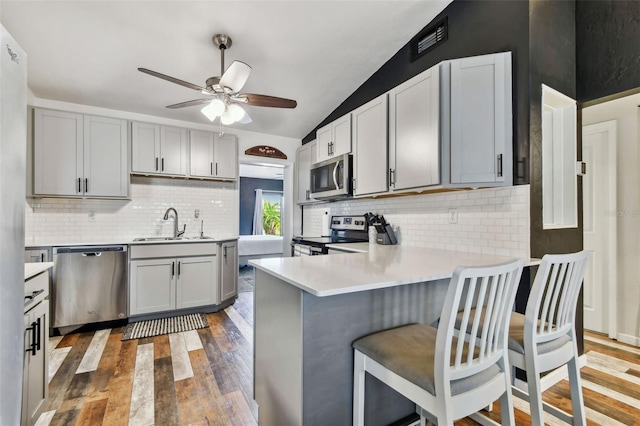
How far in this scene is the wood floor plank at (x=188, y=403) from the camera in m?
1.71

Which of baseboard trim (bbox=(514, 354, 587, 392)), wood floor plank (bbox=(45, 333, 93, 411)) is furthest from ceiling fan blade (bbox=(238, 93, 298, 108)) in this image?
baseboard trim (bbox=(514, 354, 587, 392))

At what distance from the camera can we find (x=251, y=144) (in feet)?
15.0

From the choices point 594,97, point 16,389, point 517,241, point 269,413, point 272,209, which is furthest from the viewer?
point 272,209

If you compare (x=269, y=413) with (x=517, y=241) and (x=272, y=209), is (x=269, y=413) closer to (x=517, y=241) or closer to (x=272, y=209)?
(x=517, y=241)

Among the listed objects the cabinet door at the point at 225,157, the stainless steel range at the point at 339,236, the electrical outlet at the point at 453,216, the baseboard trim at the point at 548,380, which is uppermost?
the cabinet door at the point at 225,157

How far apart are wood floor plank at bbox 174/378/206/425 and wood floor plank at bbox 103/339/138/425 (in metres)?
0.29

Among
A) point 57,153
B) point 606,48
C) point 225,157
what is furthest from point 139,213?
point 606,48

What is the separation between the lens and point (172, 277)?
3398 mm

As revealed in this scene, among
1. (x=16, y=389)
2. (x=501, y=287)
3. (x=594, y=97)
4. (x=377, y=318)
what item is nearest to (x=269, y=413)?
(x=377, y=318)

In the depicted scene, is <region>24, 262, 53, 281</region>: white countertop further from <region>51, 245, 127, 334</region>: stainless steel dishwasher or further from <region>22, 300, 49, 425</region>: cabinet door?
<region>51, 245, 127, 334</region>: stainless steel dishwasher

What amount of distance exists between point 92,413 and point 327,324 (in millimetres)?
1671

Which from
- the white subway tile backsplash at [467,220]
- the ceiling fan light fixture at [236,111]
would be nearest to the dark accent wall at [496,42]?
the white subway tile backsplash at [467,220]

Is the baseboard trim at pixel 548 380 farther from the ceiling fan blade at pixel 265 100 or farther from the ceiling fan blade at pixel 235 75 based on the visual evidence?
the ceiling fan blade at pixel 235 75

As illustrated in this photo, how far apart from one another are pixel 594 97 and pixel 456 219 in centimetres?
133
